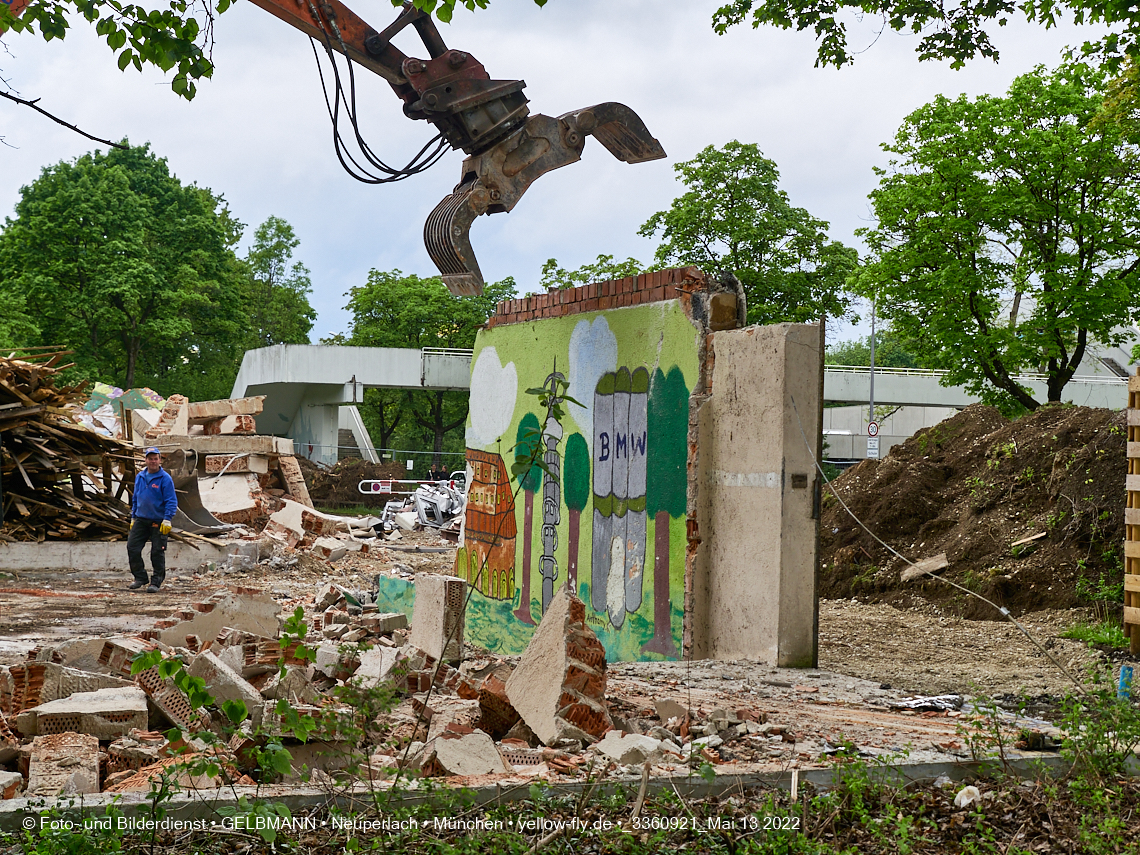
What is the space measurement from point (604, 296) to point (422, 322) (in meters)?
34.6

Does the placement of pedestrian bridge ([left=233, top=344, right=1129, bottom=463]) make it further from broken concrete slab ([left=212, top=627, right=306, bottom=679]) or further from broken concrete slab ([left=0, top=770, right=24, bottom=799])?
broken concrete slab ([left=0, top=770, right=24, bottom=799])

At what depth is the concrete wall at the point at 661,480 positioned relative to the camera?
6477 millimetres

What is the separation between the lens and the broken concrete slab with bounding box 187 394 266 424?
70.1ft

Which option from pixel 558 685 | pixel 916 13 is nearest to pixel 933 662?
pixel 558 685

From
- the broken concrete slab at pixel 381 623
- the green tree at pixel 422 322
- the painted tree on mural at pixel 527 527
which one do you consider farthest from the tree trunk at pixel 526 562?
the green tree at pixel 422 322

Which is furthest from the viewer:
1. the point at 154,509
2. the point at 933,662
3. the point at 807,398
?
the point at 154,509

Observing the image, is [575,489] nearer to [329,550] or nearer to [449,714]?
[449,714]

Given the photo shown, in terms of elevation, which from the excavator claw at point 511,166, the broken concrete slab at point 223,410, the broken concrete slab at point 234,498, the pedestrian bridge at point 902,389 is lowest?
the broken concrete slab at point 234,498

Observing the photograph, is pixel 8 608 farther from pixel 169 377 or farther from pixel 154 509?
pixel 169 377

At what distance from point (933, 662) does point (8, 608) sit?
29.5 ft

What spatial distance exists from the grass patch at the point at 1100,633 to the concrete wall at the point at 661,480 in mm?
3822

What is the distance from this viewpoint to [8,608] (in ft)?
34.1

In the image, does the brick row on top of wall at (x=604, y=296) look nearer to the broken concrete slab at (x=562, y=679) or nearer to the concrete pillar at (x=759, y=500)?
the concrete pillar at (x=759, y=500)

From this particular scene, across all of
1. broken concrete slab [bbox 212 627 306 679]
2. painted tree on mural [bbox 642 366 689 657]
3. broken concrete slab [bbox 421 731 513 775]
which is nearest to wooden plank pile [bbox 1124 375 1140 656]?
painted tree on mural [bbox 642 366 689 657]
